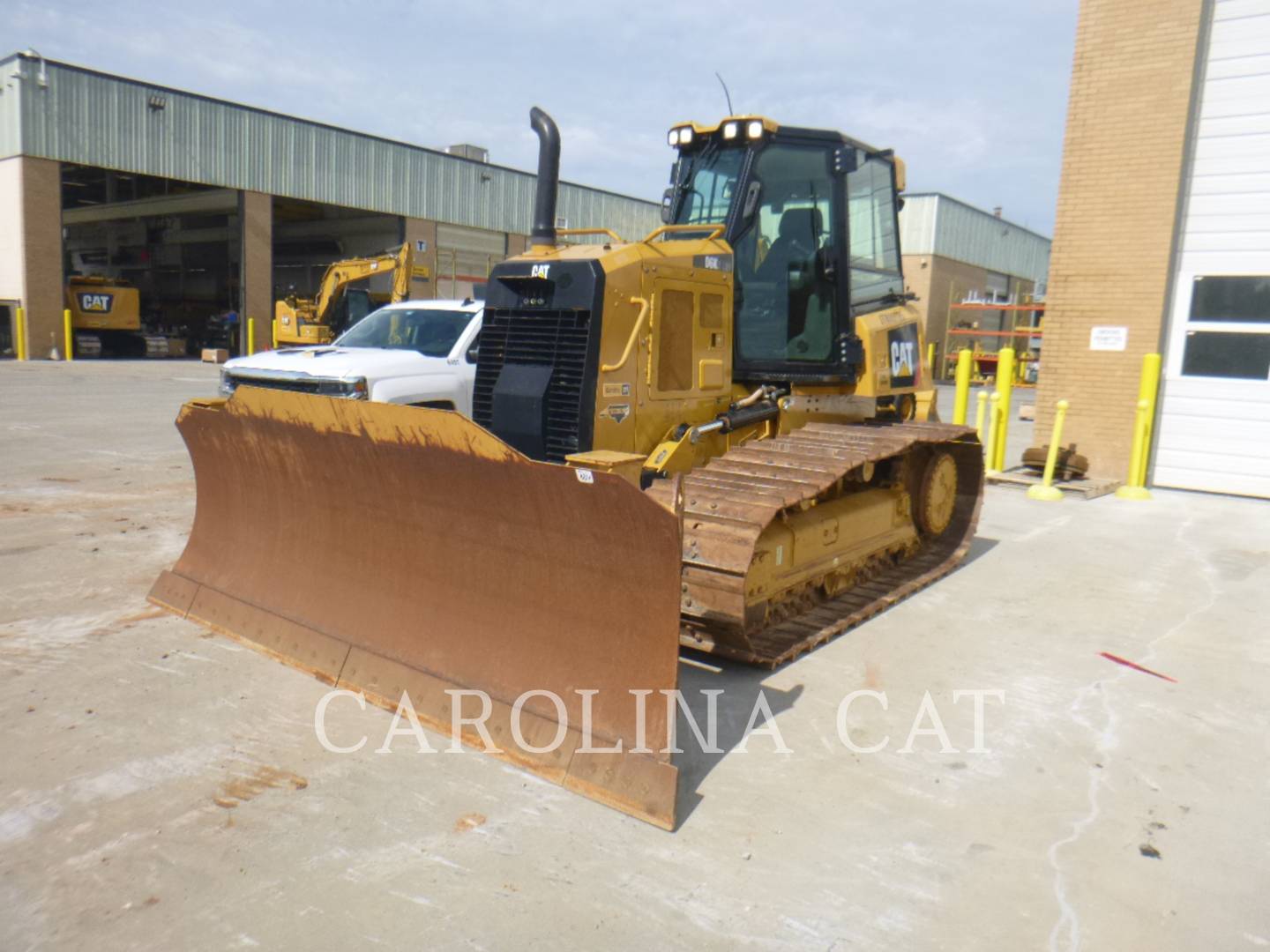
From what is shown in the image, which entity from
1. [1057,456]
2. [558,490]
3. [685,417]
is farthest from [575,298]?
[1057,456]

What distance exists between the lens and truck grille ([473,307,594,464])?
191 inches

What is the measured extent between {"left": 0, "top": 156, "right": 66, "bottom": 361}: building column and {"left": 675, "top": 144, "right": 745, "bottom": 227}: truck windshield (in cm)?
2436

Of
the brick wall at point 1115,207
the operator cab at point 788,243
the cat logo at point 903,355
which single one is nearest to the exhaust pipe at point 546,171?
the operator cab at point 788,243

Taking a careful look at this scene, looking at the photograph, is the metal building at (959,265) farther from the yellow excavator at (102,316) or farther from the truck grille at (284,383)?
the truck grille at (284,383)

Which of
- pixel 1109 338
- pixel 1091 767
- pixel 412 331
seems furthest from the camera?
pixel 1109 338

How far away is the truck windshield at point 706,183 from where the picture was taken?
5.89 meters

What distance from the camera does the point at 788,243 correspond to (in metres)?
5.96

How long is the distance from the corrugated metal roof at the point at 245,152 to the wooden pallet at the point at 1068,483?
78.2ft

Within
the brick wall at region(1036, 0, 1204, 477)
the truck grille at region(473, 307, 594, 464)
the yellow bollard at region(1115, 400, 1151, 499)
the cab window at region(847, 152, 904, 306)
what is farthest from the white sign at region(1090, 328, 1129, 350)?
the truck grille at region(473, 307, 594, 464)

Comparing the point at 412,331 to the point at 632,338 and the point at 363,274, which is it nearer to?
the point at 632,338

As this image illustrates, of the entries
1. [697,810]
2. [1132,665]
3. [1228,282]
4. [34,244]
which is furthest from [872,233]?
[34,244]

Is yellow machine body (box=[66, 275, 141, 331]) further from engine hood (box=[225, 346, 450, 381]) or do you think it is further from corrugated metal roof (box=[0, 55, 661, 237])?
engine hood (box=[225, 346, 450, 381])

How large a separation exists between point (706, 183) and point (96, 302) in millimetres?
26846

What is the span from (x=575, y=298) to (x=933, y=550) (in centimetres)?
367
